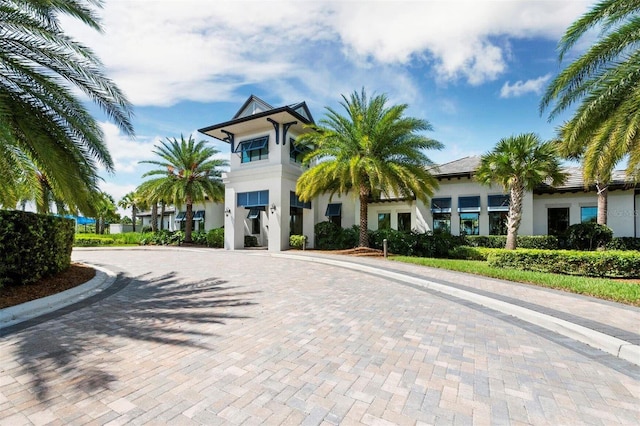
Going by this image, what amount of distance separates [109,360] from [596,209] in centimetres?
2531

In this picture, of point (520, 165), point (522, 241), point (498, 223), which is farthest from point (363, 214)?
point (522, 241)

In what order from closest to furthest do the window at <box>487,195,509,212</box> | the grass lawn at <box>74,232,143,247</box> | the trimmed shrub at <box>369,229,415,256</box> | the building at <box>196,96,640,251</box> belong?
the trimmed shrub at <box>369,229,415,256</box>, the building at <box>196,96,640,251</box>, the window at <box>487,195,509,212</box>, the grass lawn at <box>74,232,143,247</box>

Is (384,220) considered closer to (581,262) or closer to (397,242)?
(397,242)

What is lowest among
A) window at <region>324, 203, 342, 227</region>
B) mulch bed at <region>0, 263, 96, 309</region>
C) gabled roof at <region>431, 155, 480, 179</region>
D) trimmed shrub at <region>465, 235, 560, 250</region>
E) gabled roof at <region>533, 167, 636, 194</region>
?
mulch bed at <region>0, 263, 96, 309</region>

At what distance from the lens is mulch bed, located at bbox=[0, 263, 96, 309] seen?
6.21 meters

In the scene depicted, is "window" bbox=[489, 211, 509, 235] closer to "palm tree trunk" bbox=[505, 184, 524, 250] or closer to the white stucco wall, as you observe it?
"palm tree trunk" bbox=[505, 184, 524, 250]

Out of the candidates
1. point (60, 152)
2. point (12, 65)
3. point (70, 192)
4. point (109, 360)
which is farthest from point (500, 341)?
point (12, 65)

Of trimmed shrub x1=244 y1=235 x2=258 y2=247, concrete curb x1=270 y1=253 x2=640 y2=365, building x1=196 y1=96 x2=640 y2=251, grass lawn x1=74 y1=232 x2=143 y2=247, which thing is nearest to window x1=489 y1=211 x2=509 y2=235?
building x1=196 y1=96 x2=640 y2=251

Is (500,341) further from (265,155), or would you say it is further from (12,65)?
(265,155)

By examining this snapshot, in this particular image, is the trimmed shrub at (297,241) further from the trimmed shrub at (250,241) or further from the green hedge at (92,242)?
→ the green hedge at (92,242)

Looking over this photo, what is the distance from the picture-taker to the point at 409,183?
54.4 feet

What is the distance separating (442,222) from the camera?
73.4ft

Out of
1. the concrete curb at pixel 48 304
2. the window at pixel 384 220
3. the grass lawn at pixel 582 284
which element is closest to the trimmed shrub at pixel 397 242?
the window at pixel 384 220

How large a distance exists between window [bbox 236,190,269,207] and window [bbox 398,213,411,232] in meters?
10.0
